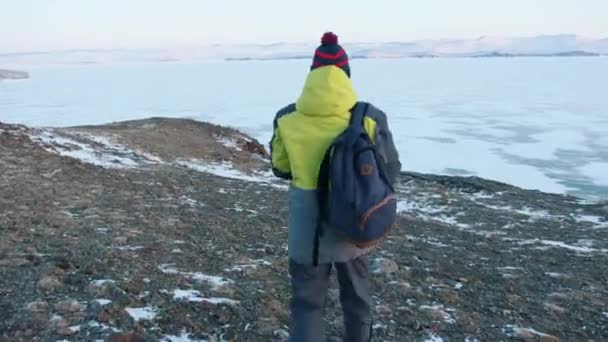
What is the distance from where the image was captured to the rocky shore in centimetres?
396

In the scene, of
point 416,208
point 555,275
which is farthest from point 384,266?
point 416,208

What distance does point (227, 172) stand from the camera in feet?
38.2

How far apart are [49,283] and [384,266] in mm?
2629

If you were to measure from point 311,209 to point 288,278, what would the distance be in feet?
6.58

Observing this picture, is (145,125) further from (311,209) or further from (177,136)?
(311,209)

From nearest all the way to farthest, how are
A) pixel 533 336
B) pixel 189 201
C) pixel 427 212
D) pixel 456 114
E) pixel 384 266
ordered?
pixel 533 336 < pixel 384 266 < pixel 189 201 < pixel 427 212 < pixel 456 114

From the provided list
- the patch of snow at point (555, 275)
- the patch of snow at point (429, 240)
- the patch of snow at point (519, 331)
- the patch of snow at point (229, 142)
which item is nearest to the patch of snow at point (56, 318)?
the patch of snow at point (519, 331)

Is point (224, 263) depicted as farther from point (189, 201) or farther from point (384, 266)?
point (189, 201)

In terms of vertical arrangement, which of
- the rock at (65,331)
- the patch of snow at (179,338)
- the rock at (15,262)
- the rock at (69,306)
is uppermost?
the rock at (15,262)

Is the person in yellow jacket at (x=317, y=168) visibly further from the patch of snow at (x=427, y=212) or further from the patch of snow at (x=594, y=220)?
the patch of snow at (x=594, y=220)

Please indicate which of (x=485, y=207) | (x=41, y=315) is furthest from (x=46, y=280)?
(x=485, y=207)

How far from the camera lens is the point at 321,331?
10.4 feet

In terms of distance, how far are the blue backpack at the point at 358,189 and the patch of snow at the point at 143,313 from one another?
63.8 inches

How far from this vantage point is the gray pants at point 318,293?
10.1 feet
